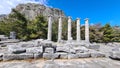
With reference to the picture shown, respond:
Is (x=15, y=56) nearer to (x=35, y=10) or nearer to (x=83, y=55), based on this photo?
(x=83, y=55)

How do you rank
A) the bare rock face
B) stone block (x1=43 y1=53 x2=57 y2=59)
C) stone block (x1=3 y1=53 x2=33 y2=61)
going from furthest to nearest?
the bare rock face, stone block (x1=43 y1=53 x2=57 y2=59), stone block (x1=3 y1=53 x2=33 y2=61)

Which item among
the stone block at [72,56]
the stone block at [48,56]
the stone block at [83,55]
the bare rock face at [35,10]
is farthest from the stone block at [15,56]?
the bare rock face at [35,10]

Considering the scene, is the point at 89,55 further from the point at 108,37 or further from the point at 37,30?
the point at 108,37

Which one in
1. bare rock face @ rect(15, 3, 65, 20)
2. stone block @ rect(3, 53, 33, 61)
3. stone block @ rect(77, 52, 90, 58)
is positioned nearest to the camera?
stone block @ rect(3, 53, 33, 61)

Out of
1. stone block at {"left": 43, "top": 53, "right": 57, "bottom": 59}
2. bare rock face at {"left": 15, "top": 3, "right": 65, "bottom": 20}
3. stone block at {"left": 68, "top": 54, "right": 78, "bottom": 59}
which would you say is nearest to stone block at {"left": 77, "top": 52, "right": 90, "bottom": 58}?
stone block at {"left": 68, "top": 54, "right": 78, "bottom": 59}

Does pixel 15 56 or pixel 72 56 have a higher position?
pixel 15 56

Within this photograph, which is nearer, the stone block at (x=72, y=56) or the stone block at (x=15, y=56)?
the stone block at (x=15, y=56)

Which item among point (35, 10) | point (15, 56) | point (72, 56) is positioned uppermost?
point (35, 10)

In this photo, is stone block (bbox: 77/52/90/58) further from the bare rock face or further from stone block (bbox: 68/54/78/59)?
the bare rock face

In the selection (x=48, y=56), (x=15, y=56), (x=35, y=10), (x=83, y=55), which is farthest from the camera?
(x=35, y=10)

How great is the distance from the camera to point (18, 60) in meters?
8.65

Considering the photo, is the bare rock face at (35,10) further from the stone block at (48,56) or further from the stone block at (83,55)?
the stone block at (48,56)

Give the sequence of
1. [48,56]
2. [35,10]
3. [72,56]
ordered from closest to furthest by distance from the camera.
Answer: [48,56]
[72,56]
[35,10]

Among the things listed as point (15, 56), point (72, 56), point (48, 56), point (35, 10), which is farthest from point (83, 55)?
point (35, 10)
